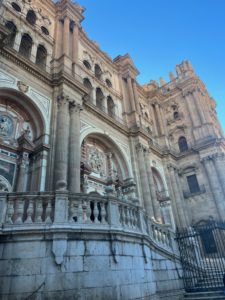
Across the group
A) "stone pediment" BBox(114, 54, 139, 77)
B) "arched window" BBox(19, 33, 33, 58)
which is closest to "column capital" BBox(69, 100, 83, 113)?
"arched window" BBox(19, 33, 33, 58)

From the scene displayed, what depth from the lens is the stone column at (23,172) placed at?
11273mm

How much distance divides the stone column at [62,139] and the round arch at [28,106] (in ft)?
3.10

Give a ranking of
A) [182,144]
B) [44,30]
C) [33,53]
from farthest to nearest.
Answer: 1. [182,144]
2. [44,30]
3. [33,53]

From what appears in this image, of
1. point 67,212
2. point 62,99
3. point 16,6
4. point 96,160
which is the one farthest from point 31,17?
point 67,212

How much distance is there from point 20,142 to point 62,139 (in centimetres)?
214

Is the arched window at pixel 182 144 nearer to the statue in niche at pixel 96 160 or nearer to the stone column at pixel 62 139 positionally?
the statue in niche at pixel 96 160

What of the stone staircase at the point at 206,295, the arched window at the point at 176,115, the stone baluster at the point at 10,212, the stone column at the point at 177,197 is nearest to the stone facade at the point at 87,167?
the stone baluster at the point at 10,212

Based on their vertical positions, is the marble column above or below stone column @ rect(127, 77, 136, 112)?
below

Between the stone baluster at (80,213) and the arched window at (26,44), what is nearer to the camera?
the stone baluster at (80,213)

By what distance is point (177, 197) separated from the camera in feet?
74.3

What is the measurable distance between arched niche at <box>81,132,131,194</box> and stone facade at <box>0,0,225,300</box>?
0.30ft

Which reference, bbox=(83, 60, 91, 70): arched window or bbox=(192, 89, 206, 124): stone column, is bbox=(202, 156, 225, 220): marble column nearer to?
bbox=(192, 89, 206, 124): stone column

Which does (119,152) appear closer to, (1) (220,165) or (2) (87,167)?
(2) (87,167)

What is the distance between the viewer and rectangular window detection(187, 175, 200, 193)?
24.8 metres
